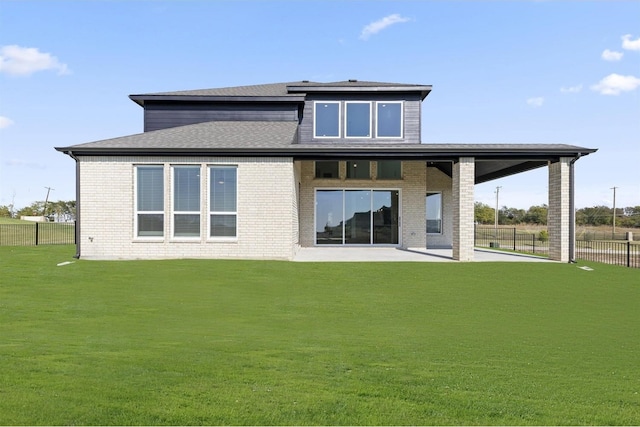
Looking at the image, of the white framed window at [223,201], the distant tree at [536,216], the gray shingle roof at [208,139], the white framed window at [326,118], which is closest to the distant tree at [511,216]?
the distant tree at [536,216]

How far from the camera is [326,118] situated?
2027 centimetres

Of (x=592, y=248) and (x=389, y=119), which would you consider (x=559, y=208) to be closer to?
(x=389, y=119)

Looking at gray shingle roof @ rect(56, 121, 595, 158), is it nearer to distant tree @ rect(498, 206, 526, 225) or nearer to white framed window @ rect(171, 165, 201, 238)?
white framed window @ rect(171, 165, 201, 238)

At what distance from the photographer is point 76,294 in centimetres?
957

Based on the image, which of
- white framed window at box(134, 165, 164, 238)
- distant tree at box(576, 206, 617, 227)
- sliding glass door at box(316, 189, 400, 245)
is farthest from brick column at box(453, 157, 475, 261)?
distant tree at box(576, 206, 617, 227)

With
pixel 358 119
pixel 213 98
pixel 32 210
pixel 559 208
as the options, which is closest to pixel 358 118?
pixel 358 119

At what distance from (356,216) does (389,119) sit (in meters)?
4.88

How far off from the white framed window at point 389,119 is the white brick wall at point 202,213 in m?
7.24

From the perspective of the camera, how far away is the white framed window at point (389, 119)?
2006cm

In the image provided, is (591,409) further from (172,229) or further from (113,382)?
(172,229)

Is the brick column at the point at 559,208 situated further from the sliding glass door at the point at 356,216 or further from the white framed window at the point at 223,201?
the white framed window at the point at 223,201

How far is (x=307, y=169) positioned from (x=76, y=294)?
38.4ft

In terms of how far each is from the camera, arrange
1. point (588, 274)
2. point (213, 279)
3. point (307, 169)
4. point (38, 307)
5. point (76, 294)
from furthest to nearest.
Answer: point (307, 169)
point (588, 274)
point (213, 279)
point (76, 294)
point (38, 307)

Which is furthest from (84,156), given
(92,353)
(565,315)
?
(565,315)
